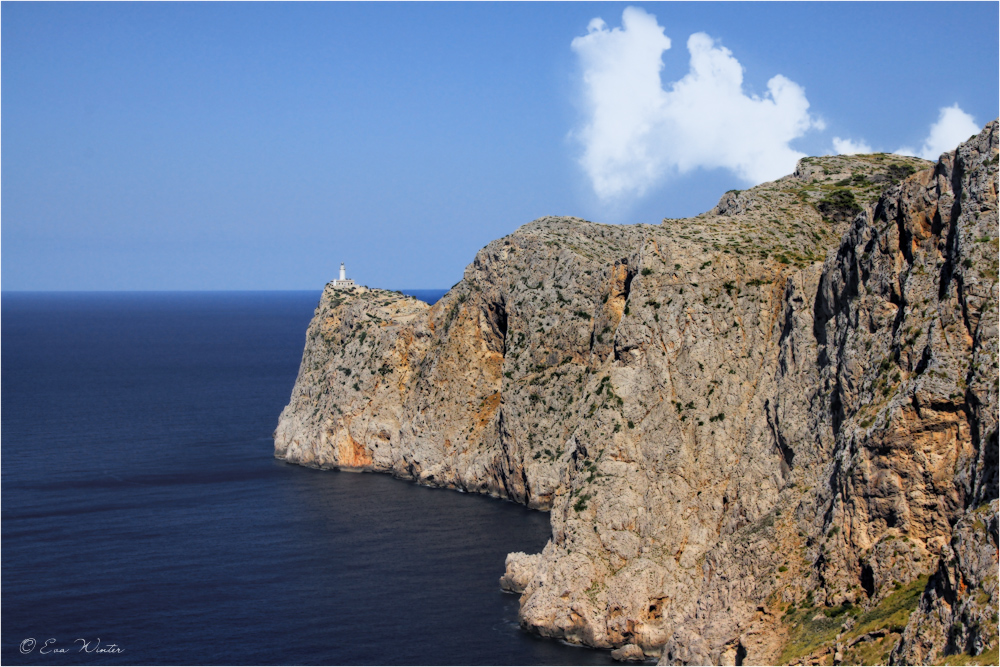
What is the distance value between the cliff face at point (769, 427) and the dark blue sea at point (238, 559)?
512 cm

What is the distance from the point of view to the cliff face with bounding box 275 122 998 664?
50.8m

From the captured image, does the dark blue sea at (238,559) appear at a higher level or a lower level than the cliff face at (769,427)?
lower

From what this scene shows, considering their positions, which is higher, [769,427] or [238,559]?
[769,427]

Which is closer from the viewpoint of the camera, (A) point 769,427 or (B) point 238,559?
(A) point 769,427

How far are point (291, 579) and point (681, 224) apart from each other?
1521 inches

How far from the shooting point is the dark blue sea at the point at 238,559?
220ft

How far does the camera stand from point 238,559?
278ft

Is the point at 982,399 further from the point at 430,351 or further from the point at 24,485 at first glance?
the point at 24,485

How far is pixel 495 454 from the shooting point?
110 m

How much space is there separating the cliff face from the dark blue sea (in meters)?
5.12

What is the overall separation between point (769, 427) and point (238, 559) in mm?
41173

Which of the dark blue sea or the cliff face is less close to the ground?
the cliff face

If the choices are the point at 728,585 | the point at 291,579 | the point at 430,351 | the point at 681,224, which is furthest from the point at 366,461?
the point at 728,585

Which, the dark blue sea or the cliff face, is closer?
the cliff face
